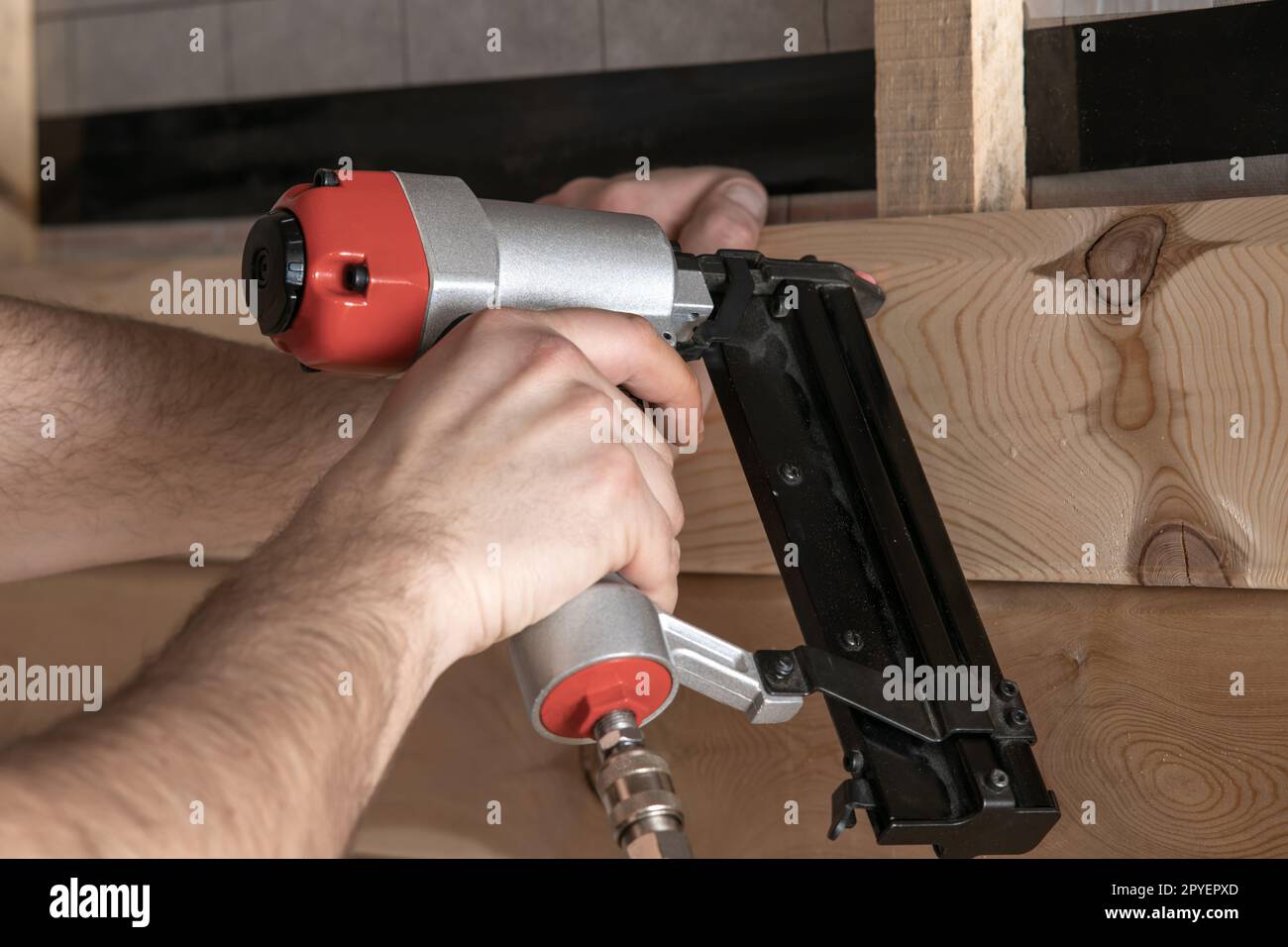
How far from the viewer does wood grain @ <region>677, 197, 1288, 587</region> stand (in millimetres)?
687

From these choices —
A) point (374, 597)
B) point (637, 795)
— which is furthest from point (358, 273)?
point (637, 795)

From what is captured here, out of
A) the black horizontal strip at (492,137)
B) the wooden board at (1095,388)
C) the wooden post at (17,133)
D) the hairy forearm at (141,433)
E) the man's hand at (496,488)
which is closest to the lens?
Answer: the man's hand at (496,488)

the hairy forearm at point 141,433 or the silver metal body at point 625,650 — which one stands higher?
the hairy forearm at point 141,433

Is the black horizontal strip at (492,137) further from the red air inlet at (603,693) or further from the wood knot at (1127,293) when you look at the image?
the red air inlet at (603,693)

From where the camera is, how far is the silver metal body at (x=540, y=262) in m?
0.58

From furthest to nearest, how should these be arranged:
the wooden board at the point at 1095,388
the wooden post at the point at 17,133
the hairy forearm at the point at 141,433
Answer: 1. the wooden post at the point at 17,133
2. the hairy forearm at the point at 141,433
3. the wooden board at the point at 1095,388

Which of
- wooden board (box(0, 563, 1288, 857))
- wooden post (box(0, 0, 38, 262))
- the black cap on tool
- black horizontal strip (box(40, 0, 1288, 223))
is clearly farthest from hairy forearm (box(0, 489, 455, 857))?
wooden post (box(0, 0, 38, 262))

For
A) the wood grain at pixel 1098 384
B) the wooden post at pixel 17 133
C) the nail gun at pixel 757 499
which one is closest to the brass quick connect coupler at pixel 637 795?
the nail gun at pixel 757 499

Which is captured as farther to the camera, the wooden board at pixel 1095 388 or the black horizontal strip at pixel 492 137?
the black horizontal strip at pixel 492 137

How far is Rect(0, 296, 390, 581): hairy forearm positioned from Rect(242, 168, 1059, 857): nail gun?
241 mm

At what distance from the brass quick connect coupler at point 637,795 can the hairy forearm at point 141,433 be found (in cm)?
35

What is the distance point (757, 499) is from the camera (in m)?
0.65

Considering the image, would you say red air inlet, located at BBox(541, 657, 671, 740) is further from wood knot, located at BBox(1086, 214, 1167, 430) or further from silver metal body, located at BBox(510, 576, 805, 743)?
wood knot, located at BBox(1086, 214, 1167, 430)
